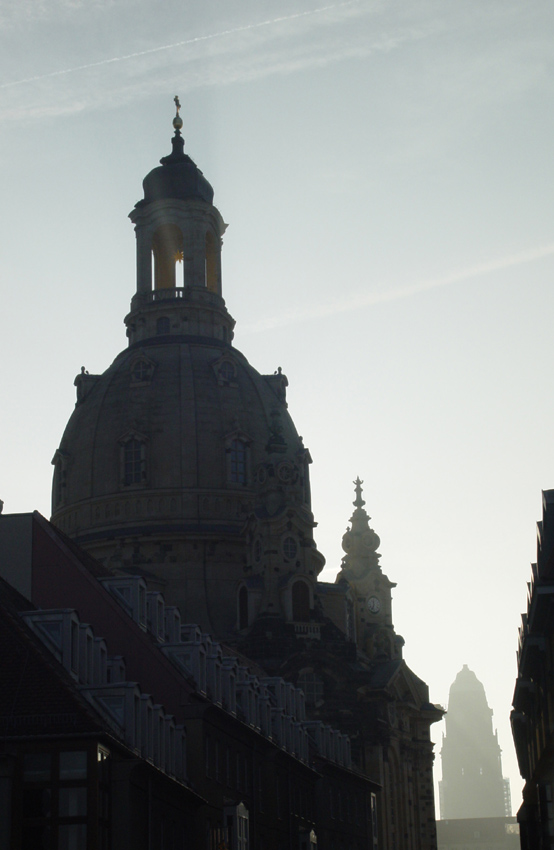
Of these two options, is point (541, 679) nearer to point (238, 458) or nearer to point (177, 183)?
point (238, 458)

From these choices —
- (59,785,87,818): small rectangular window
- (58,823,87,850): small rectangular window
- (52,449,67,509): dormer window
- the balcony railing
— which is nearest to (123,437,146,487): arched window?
(52,449,67,509): dormer window

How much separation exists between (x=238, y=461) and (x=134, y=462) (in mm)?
7325

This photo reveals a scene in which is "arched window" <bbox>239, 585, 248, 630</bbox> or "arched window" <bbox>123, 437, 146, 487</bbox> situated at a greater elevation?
"arched window" <bbox>123, 437, 146, 487</bbox>

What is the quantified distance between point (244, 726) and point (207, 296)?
6521cm

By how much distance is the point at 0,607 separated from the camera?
42406mm

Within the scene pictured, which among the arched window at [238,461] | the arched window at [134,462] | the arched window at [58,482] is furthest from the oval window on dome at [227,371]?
the arched window at [58,482]

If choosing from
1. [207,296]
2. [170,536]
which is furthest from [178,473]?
[207,296]

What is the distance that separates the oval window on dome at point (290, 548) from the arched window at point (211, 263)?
27.1 meters

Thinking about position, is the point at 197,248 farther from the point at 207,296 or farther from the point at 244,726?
the point at 244,726

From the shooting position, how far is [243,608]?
104 m

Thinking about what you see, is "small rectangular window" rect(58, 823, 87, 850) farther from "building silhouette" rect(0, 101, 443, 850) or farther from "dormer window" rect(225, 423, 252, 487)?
"dormer window" rect(225, 423, 252, 487)

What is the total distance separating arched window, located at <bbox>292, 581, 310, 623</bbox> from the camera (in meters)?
103

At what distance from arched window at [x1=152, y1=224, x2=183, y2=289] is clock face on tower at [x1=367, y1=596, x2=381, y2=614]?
1151 inches

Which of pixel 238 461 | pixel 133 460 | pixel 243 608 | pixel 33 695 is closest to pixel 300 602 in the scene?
pixel 243 608
